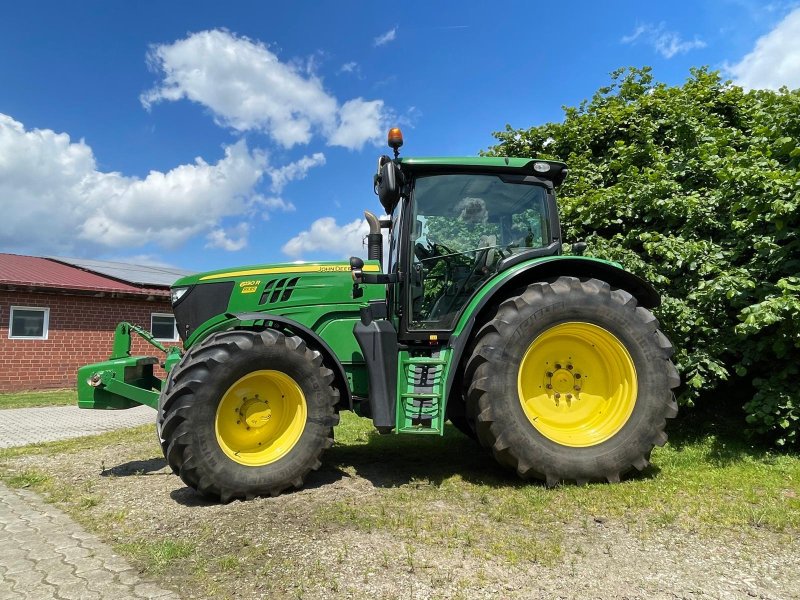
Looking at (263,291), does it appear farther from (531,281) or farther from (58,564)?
(58,564)

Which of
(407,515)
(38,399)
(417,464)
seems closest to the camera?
(407,515)

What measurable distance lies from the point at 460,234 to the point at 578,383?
4.85 feet

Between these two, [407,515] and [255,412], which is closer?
[407,515]

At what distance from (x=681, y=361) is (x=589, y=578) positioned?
322cm

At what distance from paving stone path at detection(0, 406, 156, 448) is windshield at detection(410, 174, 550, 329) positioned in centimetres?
524

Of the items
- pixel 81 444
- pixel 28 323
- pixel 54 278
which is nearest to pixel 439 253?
pixel 81 444

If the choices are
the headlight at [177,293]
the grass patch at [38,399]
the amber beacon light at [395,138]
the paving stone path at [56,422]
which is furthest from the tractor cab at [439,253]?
the grass patch at [38,399]

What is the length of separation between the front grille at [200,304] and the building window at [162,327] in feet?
33.8

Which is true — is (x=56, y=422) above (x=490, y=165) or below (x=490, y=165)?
below

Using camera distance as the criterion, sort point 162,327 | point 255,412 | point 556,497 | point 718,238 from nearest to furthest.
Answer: point 556,497, point 255,412, point 718,238, point 162,327

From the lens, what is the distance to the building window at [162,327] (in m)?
14.4

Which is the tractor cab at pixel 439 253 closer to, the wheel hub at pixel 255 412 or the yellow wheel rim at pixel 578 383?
the yellow wheel rim at pixel 578 383

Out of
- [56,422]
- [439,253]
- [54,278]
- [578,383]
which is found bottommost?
[56,422]

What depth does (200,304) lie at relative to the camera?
187 inches
